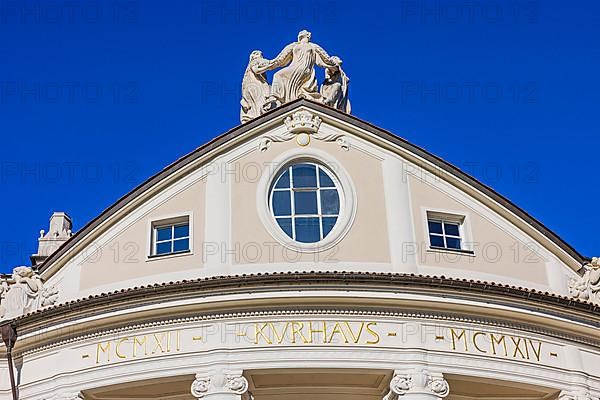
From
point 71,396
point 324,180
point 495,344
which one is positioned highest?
point 324,180

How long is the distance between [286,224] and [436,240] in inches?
143

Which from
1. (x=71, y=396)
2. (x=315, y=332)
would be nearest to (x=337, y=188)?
(x=315, y=332)

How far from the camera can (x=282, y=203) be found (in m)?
22.7

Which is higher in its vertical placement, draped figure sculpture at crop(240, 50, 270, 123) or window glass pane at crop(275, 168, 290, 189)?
draped figure sculpture at crop(240, 50, 270, 123)

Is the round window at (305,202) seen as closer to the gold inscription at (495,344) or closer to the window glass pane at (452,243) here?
the window glass pane at (452,243)

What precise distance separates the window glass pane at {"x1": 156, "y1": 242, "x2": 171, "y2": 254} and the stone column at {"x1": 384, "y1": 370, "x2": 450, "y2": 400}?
6.30m

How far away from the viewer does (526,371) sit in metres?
20.7

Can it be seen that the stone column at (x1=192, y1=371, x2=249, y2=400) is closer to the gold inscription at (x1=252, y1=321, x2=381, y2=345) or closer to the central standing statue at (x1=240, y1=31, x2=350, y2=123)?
the gold inscription at (x1=252, y1=321, x2=381, y2=345)

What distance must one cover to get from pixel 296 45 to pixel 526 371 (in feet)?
36.7

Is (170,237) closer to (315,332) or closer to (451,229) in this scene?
(315,332)

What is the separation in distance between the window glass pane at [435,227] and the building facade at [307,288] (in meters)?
0.07

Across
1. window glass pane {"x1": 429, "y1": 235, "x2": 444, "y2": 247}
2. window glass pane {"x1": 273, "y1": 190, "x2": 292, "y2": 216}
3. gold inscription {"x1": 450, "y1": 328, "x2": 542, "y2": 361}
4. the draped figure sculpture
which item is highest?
the draped figure sculpture

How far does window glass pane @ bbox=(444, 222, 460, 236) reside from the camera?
75.5 ft

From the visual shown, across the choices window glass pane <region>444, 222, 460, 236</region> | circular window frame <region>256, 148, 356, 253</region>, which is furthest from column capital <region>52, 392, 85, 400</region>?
window glass pane <region>444, 222, 460, 236</region>
